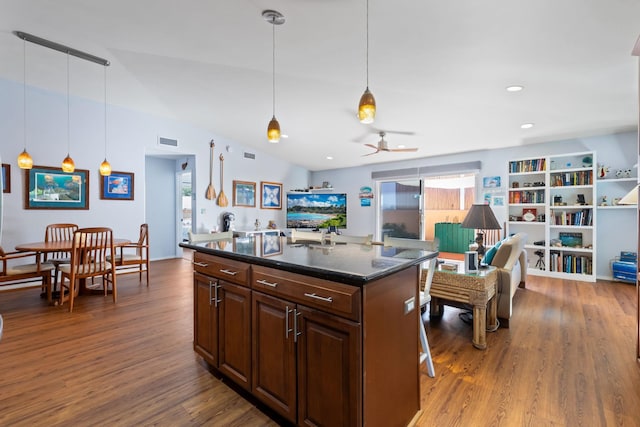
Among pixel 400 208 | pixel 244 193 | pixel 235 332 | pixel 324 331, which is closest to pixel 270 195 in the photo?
pixel 244 193

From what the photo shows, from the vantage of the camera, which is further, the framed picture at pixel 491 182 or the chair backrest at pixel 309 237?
the framed picture at pixel 491 182

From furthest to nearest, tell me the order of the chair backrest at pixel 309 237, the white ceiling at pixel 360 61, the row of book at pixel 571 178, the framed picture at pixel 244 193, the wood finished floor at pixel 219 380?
the framed picture at pixel 244 193, the row of book at pixel 571 178, the chair backrest at pixel 309 237, the white ceiling at pixel 360 61, the wood finished floor at pixel 219 380

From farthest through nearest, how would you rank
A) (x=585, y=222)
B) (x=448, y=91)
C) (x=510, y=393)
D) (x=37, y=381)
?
(x=585, y=222) < (x=448, y=91) < (x=37, y=381) < (x=510, y=393)

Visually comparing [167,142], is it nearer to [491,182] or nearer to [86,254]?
[86,254]

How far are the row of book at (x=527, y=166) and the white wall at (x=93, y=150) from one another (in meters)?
5.59

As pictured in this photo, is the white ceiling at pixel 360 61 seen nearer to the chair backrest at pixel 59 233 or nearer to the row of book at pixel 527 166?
the row of book at pixel 527 166

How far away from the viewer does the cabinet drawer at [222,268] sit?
190cm

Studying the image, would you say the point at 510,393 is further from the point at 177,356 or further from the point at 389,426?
the point at 177,356

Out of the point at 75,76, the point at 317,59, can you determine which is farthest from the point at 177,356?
the point at 75,76

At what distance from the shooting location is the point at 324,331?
1.49 metres

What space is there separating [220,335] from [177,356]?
0.74m

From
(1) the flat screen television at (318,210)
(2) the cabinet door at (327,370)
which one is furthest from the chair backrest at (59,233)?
(2) the cabinet door at (327,370)

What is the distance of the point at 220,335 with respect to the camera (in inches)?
82.3

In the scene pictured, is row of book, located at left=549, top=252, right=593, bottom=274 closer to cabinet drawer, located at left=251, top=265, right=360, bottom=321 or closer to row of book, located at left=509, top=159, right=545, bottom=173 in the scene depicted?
row of book, located at left=509, top=159, right=545, bottom=173
